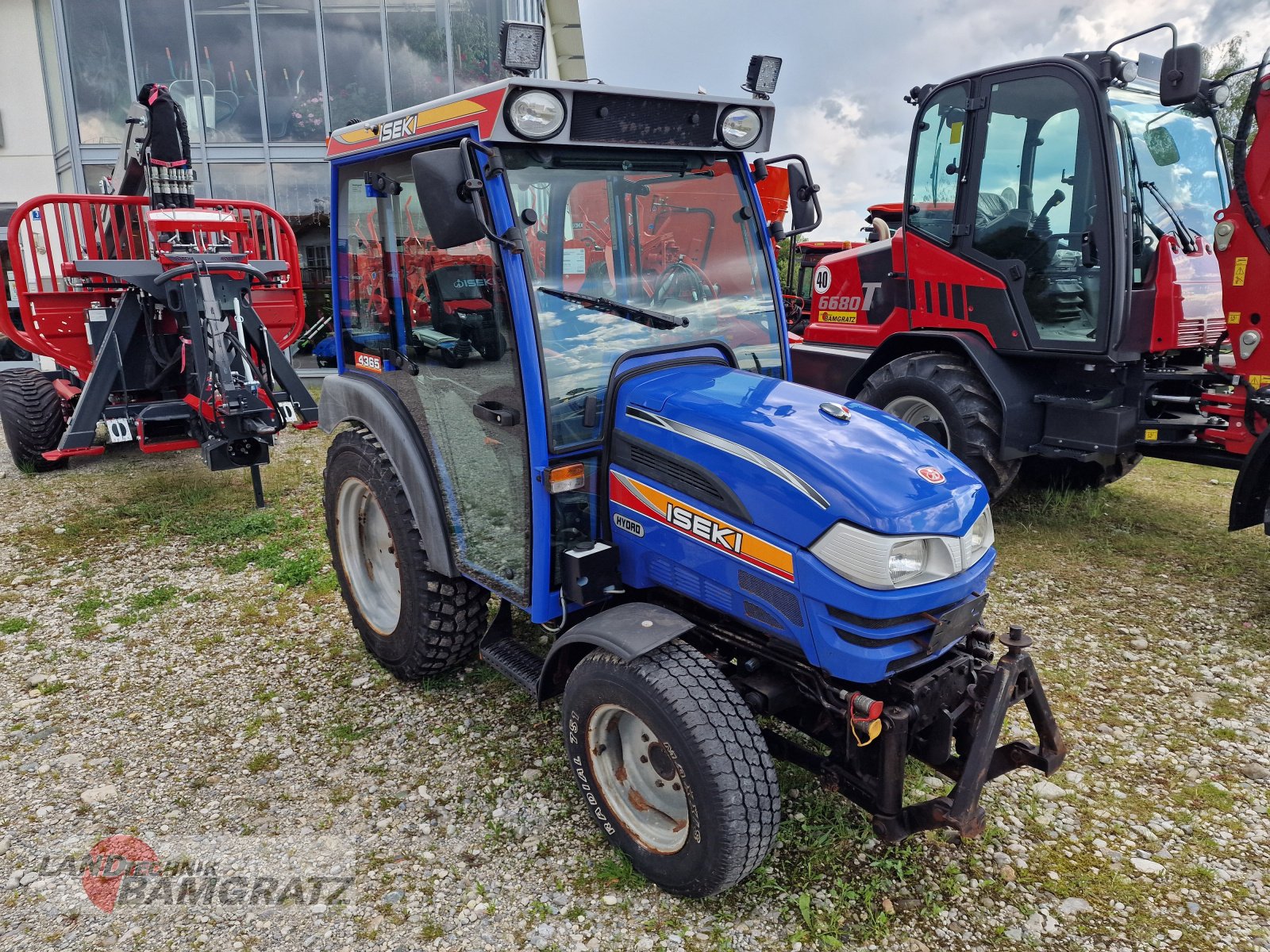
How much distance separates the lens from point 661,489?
2645 millimetres

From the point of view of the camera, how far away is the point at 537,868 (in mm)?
2691

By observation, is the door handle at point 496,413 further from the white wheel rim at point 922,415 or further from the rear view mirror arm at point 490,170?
the white wheel rim at point 922,415

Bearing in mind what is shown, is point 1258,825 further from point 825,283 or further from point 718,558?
point 825,283

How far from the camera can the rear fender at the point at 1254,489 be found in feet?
14.1

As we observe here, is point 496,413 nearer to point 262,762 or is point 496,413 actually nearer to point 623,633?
point 623,633

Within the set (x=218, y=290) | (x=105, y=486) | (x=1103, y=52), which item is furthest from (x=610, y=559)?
(x=105, y=486)

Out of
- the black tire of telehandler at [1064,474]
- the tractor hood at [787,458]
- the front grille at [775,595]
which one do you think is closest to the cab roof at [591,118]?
the tractor hood at [787,458]

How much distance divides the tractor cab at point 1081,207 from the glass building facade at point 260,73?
8.36 meters

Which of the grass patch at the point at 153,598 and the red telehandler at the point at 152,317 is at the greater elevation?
the red telehandler at the point at 152,317

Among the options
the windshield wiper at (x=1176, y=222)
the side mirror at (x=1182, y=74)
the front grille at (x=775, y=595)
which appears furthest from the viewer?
the windshield wiper at (x=1176, y=222)

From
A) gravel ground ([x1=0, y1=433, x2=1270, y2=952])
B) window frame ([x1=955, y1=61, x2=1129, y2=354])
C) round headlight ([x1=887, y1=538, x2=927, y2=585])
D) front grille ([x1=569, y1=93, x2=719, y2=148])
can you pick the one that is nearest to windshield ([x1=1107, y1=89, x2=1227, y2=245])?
window frame ([x1=955, y1=61, x2=1129, y2=354])

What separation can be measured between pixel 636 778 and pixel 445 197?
182cm

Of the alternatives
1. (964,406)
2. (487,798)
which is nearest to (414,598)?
(487,798)

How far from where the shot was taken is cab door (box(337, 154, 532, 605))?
9.39 ft
